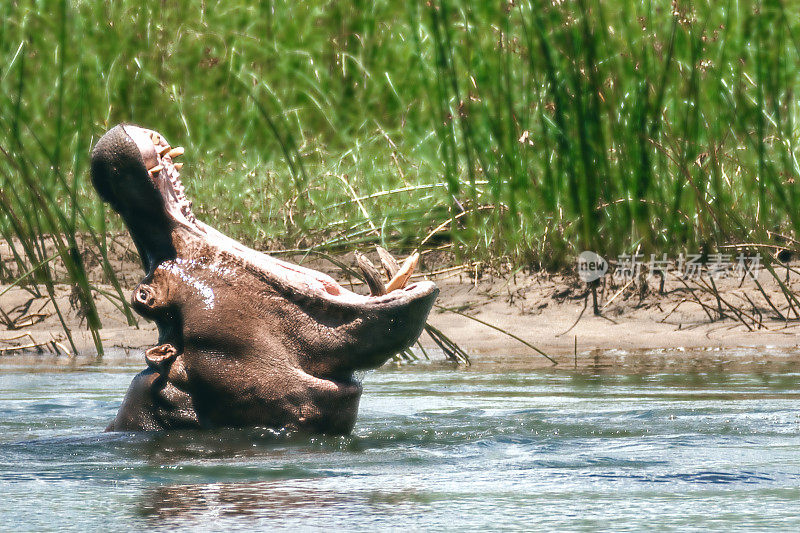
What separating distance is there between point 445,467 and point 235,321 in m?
0.51

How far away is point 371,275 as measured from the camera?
8.05 feet

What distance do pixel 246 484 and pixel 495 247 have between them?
410cm

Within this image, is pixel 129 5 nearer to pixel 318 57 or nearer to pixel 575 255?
pixel 318 57

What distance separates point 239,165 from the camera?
7.67 m

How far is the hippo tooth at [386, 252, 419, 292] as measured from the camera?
245 centimetres

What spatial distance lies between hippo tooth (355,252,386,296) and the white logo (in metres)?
3.31

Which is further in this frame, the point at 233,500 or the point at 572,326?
the point at 572,326

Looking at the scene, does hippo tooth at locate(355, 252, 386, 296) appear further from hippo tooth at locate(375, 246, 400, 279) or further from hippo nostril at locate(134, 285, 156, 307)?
hippo nostril at locate(134, 285, 156, 307)

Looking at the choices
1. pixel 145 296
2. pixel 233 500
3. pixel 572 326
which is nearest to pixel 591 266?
pixel 572 326

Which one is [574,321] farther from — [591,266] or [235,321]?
[235,321]

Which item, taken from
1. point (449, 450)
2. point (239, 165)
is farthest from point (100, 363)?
point (239, 165)

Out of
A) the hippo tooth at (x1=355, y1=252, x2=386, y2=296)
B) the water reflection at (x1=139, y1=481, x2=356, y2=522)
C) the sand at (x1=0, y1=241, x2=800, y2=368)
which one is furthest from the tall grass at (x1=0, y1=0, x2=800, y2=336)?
the water reflection at (x1=139, y1=481, x2=356, y2=522)

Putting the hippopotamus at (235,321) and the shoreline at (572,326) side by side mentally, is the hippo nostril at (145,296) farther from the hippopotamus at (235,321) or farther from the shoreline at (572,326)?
the shoreline at (572,326)

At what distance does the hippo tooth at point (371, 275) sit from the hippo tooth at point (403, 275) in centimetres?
2
